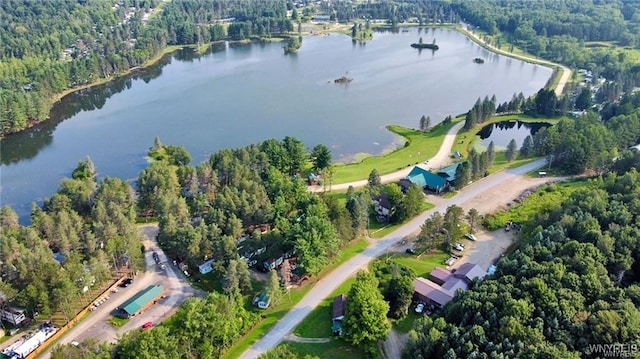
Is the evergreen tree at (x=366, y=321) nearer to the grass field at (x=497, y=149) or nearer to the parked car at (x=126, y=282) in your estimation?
the parked car at (x=126, y=282)

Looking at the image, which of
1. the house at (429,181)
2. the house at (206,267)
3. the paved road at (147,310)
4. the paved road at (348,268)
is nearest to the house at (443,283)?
the paved road at (348,268)

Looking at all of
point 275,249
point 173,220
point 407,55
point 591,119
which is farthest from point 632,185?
point 407,55

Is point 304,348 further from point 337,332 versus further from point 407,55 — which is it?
point 407,55

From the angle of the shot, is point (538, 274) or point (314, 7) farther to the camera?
point (314, 7)

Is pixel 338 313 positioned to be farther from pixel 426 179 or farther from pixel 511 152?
pixel 511 152

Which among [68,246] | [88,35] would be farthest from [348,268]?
[88,35]

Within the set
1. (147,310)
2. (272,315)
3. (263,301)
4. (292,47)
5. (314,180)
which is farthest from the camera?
(292,47)

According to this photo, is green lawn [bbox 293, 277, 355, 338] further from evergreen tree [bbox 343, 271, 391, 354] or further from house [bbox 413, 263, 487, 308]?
house [bbox 413, 263, 487, 308]
